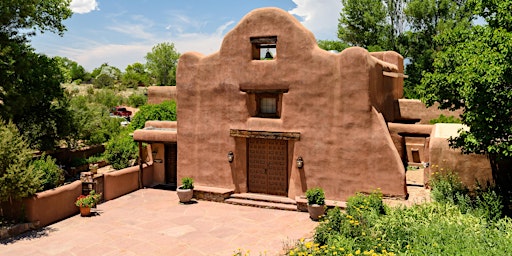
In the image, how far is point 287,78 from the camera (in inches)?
551

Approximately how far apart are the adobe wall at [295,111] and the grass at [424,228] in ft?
5.14

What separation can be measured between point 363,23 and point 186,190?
29644 mm

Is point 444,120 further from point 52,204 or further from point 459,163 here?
point 52,204

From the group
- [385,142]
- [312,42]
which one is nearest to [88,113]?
[312,42]

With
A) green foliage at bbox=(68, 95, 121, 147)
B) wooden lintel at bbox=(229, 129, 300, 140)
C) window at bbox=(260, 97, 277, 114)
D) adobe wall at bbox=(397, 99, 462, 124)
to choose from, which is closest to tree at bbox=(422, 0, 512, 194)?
wooden lintel at bbox=(229, 129, 300, 140)

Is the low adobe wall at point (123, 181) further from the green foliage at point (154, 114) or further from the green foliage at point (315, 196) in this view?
the green foliage at point (315, 196)

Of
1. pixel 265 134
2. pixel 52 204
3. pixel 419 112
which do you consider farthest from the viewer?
pixel 419 112

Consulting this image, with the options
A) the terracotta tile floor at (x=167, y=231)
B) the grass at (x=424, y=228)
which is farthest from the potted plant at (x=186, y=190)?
the grass at (x=424, y=228)

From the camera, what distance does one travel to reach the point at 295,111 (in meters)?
14.0

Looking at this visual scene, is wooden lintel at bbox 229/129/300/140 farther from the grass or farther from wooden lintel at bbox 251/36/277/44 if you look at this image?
wooden lintel at bbox 251/36/277/44

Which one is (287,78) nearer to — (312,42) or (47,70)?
(312,42)

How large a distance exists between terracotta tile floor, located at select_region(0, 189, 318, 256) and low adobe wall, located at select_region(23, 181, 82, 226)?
0.32m

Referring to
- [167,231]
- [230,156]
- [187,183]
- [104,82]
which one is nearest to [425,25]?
[230,156]

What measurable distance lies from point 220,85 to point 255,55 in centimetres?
183
